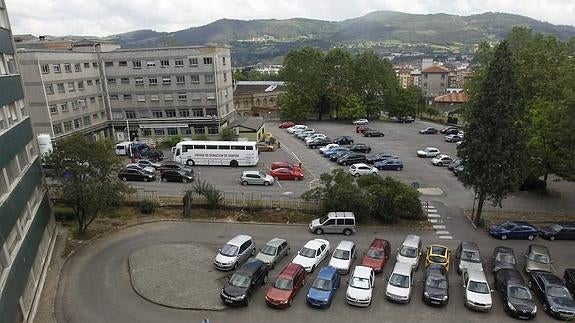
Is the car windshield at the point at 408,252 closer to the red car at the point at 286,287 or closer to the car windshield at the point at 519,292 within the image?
the car windshield at the point at 519,292

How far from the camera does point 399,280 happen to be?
21859mm

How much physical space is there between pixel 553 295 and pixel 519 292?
5.42 feet

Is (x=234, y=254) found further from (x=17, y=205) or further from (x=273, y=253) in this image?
(x=17, y=205)

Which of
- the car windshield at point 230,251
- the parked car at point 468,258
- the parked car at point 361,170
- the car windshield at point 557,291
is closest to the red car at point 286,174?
the parked car at point 361,170

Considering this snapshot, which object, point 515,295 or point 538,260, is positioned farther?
point 538,260

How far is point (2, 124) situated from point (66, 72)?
37155 millimetres

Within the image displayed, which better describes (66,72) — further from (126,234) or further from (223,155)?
(126,234)

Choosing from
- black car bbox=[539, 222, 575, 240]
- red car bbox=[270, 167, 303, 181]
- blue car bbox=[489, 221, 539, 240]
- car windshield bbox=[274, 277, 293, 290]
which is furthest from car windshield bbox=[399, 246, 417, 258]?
red car bbox=[270, 167, 303, 181]

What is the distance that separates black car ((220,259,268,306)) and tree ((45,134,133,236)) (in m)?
11.5

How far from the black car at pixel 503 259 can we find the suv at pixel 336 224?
30.1ft

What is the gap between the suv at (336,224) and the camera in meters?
29.6

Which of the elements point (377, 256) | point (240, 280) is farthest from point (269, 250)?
point (377, 256)

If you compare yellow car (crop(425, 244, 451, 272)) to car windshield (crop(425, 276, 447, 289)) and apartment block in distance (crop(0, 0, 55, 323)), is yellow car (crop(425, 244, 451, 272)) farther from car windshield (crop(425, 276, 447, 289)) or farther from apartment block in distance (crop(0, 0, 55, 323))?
apartment block in distance (crop(0, 0, 55, 323))

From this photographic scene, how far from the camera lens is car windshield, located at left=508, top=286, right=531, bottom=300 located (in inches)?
810
